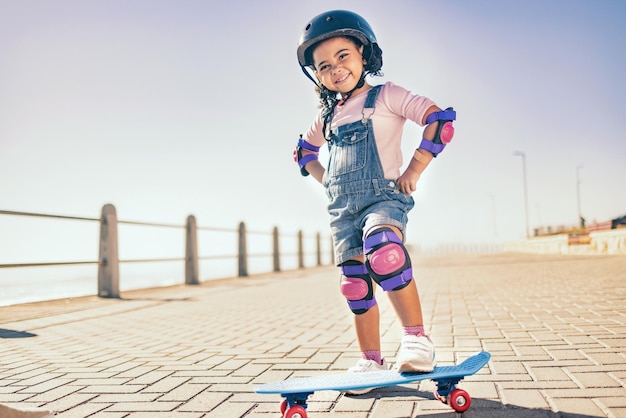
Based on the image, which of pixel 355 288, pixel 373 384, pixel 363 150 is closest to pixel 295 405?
pixel 373 384

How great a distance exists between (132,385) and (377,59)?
2.25m

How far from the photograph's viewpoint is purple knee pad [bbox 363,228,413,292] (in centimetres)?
263

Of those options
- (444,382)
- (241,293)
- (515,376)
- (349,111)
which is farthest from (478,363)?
(241,293)

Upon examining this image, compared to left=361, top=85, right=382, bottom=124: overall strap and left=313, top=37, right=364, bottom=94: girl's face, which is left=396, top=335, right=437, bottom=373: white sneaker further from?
left=313, top=37, right=364, bottom=94: girl's face

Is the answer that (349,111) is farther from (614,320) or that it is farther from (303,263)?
(303,263)

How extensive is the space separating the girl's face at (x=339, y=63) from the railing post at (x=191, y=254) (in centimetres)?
972

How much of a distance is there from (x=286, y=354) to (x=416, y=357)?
5.94 ft

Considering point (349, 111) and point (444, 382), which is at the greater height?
point (349, 111)

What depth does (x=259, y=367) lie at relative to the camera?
3648 millimetres

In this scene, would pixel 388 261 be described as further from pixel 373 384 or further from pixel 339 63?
pixel 339 63

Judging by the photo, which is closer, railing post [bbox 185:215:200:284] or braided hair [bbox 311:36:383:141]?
braided hair [bbox 311:36:383:141]

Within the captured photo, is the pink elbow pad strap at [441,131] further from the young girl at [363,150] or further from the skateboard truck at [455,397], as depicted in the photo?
the skateboard truck at [455,397]

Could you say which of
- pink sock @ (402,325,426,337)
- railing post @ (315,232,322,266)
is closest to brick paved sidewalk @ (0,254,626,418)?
pink sock @ (402,325,426,337)

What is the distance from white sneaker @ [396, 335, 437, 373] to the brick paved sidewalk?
211 mm
